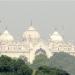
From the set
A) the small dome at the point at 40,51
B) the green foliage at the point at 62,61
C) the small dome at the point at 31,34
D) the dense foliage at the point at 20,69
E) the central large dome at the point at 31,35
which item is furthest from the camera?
the small dome at the point at 31,34

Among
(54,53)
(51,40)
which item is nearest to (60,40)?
(51,40)

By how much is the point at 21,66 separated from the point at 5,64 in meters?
1.28

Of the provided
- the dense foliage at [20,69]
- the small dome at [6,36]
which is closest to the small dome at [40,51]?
the small dome at [6,36]

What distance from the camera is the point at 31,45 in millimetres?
123750

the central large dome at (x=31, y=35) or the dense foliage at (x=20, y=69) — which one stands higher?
the central large dome at (x=31, y=35)

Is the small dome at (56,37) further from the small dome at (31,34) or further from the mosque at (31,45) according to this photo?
the small dome at (31,34)

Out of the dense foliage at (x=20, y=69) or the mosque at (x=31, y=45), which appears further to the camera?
the mosque at (x=31, y=45)

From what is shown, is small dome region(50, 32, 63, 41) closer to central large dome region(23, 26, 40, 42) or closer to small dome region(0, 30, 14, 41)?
central large dome region(23, 26, 40, 42)

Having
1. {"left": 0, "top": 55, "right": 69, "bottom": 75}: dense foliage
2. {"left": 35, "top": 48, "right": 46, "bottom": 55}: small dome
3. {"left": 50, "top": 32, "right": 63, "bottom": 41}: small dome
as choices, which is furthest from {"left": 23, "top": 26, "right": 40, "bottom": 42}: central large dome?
{"left": 0, "top": 55, "right": 69, "bottom": 75}: dense foliage

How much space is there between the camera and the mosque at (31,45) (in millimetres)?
119750

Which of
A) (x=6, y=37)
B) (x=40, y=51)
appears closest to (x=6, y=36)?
(x=6, y=37)

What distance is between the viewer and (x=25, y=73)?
191 feet

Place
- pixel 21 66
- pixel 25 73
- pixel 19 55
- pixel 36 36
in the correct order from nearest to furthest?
pixel 25 73, pixel 21 66, pixel 19 55, pixel 36 36

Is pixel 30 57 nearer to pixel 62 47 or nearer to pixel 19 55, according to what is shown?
pixel 19 55
